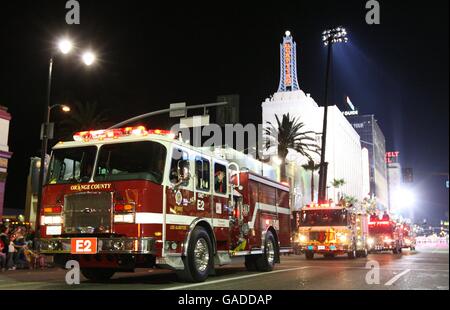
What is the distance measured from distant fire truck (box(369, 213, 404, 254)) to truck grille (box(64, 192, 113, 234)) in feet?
88.4

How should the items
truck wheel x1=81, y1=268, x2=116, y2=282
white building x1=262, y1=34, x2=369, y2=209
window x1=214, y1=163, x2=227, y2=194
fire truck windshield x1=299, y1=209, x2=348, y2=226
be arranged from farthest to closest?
white building x1=262, y1=34, x2=369, y2=209, fire truck windshield x1=299, y1=209, x2=348, y2=226, window x1=214, y1=163, x2=227, y2=194, truck wheel x1=81, y1=268, x2=116, y2=282

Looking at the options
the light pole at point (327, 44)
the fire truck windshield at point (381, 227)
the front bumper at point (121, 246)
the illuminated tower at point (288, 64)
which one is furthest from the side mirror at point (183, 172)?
the illuminated tower at point (288, 64)

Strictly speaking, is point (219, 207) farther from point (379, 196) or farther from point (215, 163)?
point (379, 196)

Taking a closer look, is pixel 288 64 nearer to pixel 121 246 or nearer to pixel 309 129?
pixel 309 129

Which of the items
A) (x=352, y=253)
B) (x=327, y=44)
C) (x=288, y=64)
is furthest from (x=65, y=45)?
(x=288, y=64)

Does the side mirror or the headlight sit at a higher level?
the side mirror

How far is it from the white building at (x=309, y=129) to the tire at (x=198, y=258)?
44.0m

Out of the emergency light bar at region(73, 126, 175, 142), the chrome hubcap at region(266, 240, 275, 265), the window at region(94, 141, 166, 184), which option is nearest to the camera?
the window at region(94, 141, 166, 184)

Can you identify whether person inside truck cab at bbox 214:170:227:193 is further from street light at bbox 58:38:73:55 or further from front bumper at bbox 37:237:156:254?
street light at bbox 58:38:73:55

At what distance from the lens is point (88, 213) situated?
9.66m

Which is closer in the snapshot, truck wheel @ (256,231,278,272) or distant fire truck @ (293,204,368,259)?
truck wheel @ (256,231,278,272)

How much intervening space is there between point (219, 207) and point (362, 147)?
158 m

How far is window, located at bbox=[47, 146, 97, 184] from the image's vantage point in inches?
403

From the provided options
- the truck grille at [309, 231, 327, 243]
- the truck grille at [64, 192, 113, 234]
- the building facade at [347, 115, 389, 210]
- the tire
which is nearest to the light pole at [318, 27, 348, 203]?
the truck grille at [309, 231, 327, 243]
